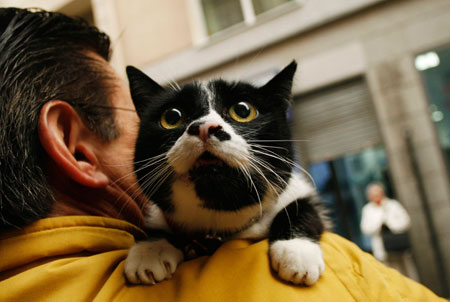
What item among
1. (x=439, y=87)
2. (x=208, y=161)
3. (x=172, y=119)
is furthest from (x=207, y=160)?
(x=439, y=87)

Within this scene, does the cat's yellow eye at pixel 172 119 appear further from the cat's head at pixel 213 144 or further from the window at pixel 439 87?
the window at pixel 439 87

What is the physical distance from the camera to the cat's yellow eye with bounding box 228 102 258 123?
2.15 feet

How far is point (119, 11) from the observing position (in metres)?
3.01

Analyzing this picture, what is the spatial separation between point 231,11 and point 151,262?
10.2ft

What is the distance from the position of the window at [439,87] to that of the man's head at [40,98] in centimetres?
250

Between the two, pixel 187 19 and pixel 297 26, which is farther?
pixel 187 19

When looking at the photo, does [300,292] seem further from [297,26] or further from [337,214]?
[297,26]

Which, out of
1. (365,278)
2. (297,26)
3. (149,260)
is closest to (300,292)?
(365,278)

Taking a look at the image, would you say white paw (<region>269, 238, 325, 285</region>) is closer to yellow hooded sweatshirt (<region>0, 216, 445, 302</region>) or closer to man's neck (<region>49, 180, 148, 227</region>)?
yellow hooded sweatshirt (<region>0, 216, 445, 302</region>)

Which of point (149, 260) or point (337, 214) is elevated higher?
point (149, 260)

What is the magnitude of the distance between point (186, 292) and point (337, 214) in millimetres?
2490

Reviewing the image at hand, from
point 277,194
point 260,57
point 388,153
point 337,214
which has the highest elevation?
point 260,57

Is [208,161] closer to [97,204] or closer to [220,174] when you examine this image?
[220,174]

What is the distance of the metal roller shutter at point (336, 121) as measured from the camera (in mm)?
2834
